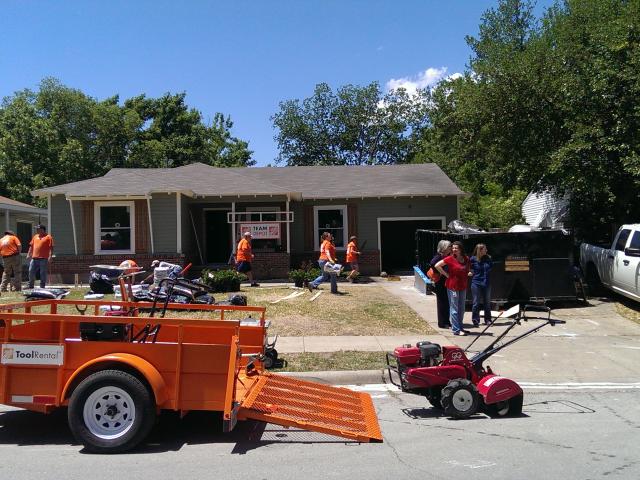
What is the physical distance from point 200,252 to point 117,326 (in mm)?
15147

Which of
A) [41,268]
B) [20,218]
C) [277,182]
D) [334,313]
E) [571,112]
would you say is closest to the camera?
[334,313]

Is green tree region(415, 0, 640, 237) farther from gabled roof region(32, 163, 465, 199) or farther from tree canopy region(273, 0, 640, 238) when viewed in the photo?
gabled roof region(32, 163, 465, 199)

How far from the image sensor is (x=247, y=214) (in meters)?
19.8

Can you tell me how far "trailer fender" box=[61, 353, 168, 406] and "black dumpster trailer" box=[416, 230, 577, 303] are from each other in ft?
29.0

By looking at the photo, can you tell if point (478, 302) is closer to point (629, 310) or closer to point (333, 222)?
point (629, 310)

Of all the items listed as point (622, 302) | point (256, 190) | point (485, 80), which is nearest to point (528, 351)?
point (622, 302)

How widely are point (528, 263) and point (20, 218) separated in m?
22.4

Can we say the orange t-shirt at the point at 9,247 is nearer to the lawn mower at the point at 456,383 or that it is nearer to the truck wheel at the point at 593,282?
the lawn mower at the point at 456,383

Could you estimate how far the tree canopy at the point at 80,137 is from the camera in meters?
30.0

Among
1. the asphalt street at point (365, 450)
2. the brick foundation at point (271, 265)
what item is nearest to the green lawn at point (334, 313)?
the brick foundation at point (271, 265)

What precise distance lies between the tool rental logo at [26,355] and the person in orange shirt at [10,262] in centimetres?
1178

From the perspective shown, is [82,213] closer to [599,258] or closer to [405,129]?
[599,258]

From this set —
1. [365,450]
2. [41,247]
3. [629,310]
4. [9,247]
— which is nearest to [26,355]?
[365,450]

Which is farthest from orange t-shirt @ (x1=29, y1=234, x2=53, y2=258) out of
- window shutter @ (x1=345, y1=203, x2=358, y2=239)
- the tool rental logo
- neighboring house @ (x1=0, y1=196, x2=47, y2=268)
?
the tool rental logo
